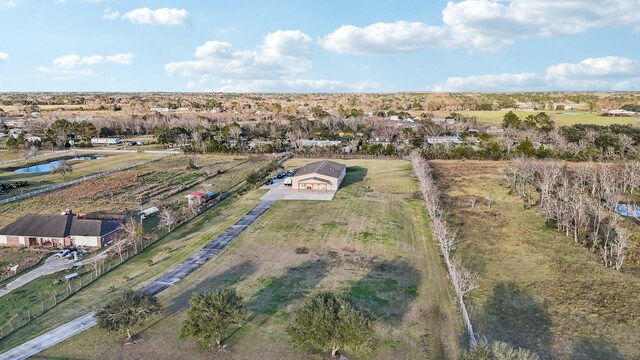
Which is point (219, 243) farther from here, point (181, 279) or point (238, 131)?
point (238, 131)

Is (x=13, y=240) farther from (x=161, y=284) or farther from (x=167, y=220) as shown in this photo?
(x=161, y=284)

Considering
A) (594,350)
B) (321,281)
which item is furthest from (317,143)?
(594,350)

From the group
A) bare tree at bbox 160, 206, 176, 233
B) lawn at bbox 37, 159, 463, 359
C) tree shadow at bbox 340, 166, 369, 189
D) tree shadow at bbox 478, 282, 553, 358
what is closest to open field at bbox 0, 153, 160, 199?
bare tree at bbox 160, 206, 176, 233

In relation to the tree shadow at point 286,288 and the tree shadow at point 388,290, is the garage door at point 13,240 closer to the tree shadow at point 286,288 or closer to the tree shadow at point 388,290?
the tree shadow at point 286,288

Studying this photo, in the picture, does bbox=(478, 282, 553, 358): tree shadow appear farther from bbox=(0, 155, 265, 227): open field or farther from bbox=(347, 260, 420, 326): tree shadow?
bbox=(0, 155, 265, 227): open field

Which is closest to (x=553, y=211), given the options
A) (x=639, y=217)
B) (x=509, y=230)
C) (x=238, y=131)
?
(x=509, y=230)
